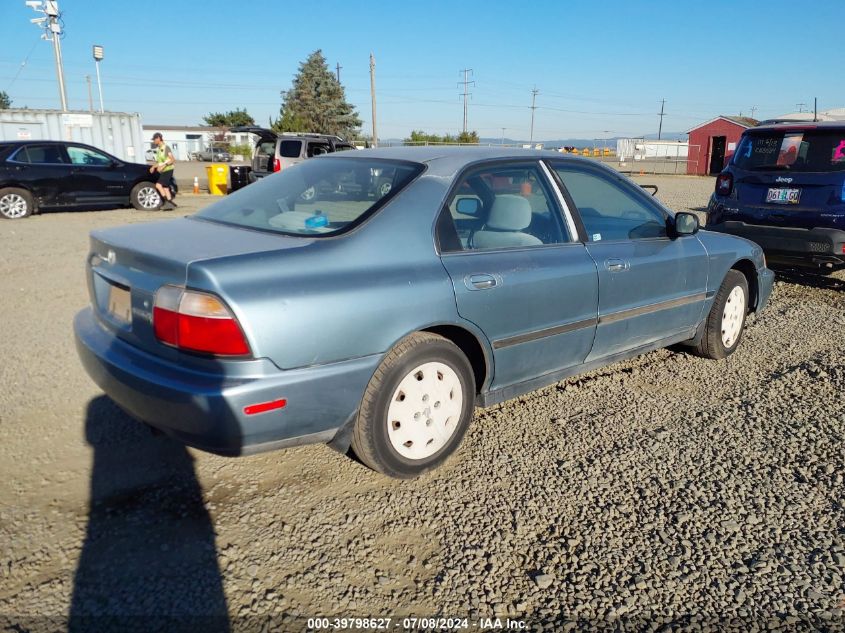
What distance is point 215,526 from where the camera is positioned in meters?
2.75

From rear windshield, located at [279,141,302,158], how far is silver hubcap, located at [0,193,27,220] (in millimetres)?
6008

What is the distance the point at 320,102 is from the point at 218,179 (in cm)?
5776

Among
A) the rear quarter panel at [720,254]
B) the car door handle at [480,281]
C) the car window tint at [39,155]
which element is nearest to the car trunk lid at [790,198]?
the rear quarter panel at [720,254]

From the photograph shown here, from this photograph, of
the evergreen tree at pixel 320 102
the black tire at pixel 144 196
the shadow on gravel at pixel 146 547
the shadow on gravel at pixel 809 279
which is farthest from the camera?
the evergreen tree at pixel 320 102

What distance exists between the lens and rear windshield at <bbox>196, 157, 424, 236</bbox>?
121 inches

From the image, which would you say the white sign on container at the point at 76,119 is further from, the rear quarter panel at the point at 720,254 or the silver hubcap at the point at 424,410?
the silver hubcap at the point at 424,410

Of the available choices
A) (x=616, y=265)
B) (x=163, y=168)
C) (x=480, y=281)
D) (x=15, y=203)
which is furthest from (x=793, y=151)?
(x=15, y=203)

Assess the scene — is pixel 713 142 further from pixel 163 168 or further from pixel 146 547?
pixel 146 547

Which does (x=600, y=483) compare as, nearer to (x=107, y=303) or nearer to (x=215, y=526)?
(x=215, y=526)

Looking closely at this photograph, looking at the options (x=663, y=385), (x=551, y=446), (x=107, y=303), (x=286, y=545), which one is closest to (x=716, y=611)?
(x=551, y=446)

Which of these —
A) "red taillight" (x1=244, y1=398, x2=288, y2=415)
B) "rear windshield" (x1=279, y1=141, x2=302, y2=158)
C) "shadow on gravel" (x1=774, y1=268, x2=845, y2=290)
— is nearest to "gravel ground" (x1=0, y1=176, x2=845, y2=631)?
"red taillight" (x1=244, y1=398, x2=288, y2=415)

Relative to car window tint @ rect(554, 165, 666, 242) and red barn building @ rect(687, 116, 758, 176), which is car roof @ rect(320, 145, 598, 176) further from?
red barn building @ rect(687, 116, 758, 176)

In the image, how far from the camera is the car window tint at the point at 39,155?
12945 millimetres

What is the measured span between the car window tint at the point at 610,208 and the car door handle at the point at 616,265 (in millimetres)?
158
